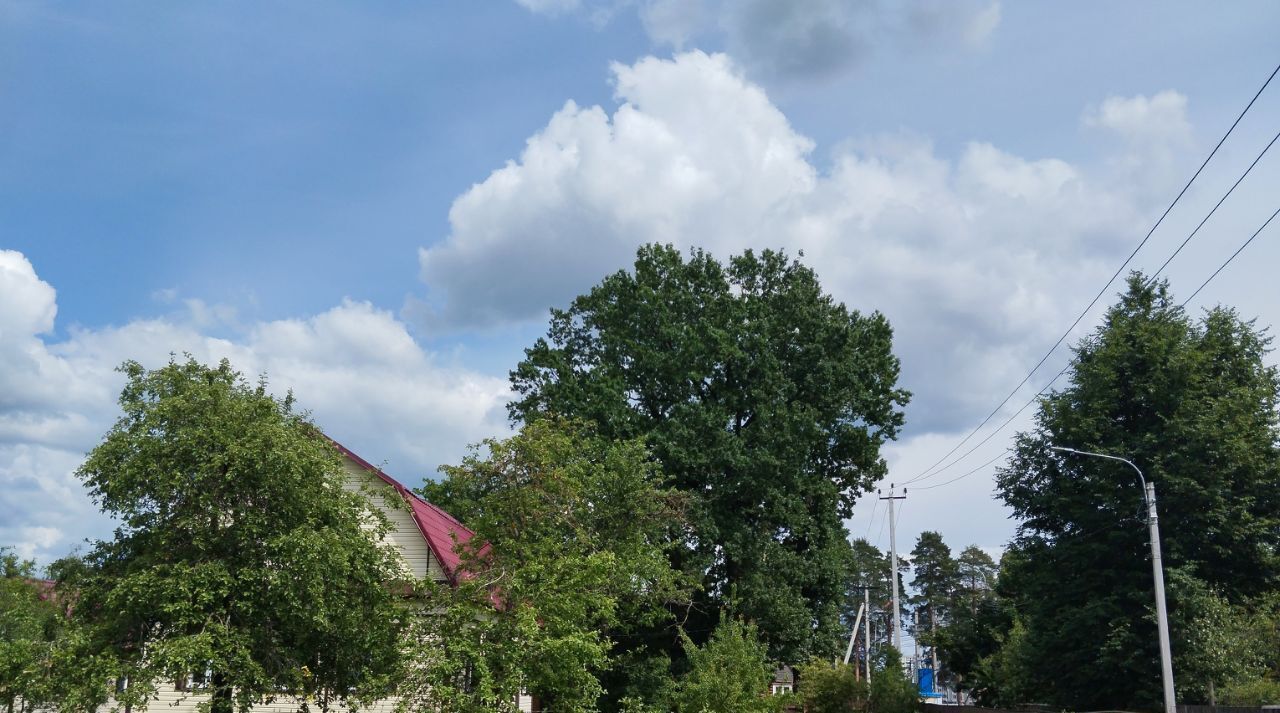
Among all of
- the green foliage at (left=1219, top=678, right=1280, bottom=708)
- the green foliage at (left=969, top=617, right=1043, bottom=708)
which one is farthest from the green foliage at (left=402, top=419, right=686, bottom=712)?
the green foliage at (left=969, top=617, right=1043, bottom=708)

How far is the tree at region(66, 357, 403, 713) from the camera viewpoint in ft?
58.5

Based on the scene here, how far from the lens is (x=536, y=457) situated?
25594 mm

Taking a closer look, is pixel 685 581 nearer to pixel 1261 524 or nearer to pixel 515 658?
pixel 515 658

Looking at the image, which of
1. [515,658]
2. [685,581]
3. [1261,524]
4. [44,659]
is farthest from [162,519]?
[1261,524]

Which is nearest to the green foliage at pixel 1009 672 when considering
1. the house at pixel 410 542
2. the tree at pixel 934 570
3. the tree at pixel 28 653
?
the house at pixel 410 542

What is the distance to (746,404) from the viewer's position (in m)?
38.3

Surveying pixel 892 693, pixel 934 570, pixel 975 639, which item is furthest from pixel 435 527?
pixel 934 570

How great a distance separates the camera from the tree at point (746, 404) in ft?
119

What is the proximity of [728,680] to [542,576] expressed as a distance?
8054 mm

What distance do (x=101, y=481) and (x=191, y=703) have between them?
9.76 metres

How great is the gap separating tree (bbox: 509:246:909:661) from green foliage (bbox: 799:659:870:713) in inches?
325

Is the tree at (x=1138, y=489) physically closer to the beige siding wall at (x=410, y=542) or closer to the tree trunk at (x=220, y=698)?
the beige siding wall at (x=410, y=542)

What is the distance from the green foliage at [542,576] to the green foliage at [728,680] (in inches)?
107

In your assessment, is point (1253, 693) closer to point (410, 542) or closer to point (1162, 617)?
point (1162, 617)
